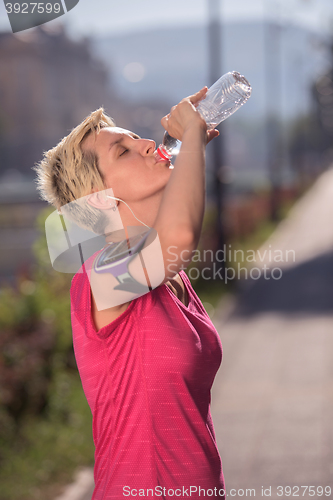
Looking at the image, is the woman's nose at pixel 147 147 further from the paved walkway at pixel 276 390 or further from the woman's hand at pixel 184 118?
the paved walkway at pixel 276 390

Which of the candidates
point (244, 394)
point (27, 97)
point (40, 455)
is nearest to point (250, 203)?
point (244, 394)

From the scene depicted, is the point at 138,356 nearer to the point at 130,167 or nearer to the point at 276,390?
the point at 130,167

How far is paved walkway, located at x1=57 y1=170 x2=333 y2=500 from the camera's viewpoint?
3971 millimetres

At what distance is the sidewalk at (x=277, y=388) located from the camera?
13.3 feet

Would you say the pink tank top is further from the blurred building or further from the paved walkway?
the blurred building

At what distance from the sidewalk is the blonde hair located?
2.99 metres

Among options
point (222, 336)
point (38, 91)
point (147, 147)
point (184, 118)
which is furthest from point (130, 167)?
point (38, 91)

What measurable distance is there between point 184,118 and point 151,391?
2.42 feet

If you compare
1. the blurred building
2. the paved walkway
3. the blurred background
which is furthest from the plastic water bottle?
the blurred building

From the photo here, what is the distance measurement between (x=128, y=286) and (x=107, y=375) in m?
0.32

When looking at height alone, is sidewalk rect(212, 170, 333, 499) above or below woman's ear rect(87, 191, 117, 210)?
below

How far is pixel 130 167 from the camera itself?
4.95ft

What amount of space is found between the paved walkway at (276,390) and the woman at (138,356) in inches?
97.4

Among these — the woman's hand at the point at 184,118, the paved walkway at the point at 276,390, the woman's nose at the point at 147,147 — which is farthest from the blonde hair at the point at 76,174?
the paved walkway at the point at 276,390
